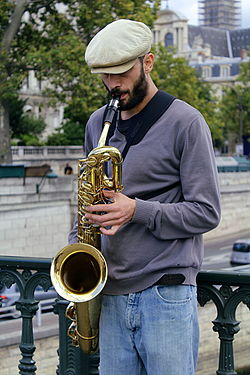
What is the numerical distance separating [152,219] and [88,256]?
0.37m

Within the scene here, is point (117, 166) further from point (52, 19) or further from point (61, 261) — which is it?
point (52, 19)

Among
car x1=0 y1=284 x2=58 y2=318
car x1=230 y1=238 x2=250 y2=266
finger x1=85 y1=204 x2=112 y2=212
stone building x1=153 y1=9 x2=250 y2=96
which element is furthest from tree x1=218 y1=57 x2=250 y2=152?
stone building x1=153 y1=9 x2=250 y2=96

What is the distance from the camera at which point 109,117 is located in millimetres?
3842

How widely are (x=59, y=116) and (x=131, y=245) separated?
7302cm

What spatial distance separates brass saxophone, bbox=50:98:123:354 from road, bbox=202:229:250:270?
979 inches

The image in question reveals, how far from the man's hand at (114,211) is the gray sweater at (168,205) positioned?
4 centimetres

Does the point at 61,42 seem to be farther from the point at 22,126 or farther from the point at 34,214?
the point at 22,126

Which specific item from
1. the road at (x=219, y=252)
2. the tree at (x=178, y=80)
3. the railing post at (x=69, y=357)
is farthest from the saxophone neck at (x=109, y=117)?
the tree at (x=178, y=80)

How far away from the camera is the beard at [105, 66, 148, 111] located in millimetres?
3848

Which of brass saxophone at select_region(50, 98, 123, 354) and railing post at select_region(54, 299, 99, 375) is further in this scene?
railing post at select_region(54, 299, 99, 375)

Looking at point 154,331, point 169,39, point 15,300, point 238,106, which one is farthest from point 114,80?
point 169,39

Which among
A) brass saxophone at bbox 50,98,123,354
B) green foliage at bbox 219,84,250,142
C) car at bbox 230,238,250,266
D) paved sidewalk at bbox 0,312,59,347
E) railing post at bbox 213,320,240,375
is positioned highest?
brass saxophone at bbox 50,98,123,354

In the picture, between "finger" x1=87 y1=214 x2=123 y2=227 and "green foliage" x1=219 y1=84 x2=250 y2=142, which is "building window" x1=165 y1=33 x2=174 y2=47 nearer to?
"green foliage" x1=219 y1=84 x2=250 y2=142

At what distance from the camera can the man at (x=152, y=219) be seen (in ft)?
12.3
